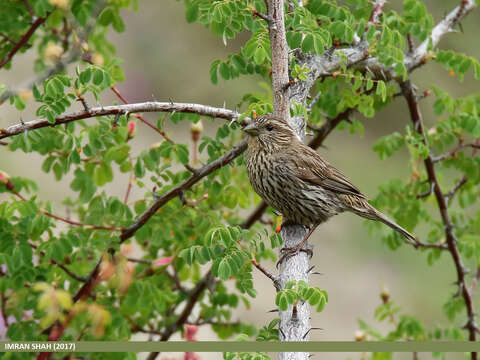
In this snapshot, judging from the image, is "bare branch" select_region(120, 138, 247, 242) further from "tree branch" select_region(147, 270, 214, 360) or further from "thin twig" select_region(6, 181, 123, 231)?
"tree branch" select_region(147, 270, 214, 360)

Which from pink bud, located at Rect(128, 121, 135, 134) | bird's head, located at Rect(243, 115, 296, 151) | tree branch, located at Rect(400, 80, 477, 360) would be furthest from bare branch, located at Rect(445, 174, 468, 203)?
pink bud, located at Rect(128, 121, 135, 134)

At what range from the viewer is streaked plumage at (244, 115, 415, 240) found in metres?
3.49

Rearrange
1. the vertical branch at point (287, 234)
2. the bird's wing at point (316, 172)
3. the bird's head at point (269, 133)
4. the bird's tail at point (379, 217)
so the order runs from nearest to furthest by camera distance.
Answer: the vertical branch at point (287, 234) → the bird's head at point (269, 133) → the bird's wing at point (316, 172) → the bird's tail at point (379, 217)

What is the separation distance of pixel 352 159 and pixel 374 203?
7387 mm

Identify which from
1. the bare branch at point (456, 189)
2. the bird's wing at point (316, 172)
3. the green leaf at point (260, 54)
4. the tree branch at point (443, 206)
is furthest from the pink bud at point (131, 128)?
the bare branch at point (456, 189)

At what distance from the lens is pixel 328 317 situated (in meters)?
9.25

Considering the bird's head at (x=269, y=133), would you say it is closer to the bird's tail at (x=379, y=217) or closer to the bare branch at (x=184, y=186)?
the bare branch at (x=184, y=186)

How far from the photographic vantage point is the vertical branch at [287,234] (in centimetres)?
255

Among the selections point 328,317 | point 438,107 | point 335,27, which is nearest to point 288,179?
point 335,27

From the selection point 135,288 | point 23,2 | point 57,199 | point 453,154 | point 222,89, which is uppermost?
point 222,89

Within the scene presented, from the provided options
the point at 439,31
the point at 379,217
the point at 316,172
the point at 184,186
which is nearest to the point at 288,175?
the point at 316,172

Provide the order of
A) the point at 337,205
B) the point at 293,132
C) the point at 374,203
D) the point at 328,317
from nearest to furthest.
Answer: the point at 293,132
the point at 337,205
the point at 374,203
the point at 328,317

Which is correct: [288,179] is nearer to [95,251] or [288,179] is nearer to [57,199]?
[95,251]

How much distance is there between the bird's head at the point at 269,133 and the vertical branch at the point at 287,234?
0.06 meters
